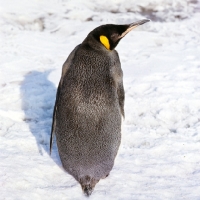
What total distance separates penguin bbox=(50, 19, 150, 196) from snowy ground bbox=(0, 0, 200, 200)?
16cm

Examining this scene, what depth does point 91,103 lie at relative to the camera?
6.77 ft

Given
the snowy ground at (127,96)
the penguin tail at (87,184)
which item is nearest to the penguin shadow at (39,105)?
the snowy ground at (127,96)

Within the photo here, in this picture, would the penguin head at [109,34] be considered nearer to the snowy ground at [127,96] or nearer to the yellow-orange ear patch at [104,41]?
the yellow-orange ear patch at [104,41]

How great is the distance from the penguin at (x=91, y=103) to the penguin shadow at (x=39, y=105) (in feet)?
1.00

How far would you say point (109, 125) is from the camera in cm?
212

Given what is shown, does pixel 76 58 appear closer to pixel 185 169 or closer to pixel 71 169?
pixel 71 169

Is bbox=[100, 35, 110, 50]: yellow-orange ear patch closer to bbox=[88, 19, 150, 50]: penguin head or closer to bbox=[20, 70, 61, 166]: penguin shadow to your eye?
bbox=[88, 19, 150, 50]: penguin head

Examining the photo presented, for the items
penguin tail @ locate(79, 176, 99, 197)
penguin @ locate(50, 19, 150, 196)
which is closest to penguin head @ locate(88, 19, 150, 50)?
penguin @ locate(50, 19, 150, 196)

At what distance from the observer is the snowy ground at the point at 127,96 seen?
7.39 feet

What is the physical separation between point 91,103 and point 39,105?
1.03 m

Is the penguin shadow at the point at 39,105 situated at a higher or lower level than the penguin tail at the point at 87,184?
lower

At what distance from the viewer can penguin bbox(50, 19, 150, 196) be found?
2.06m

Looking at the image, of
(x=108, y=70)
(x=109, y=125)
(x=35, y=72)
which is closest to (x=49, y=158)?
(x=109, y=125)

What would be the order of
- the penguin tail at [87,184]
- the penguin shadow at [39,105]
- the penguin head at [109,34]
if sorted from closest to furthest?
the penguin head at [109,34]
the penguin tail at [87,184]
the penguin shadow at [39,105]
